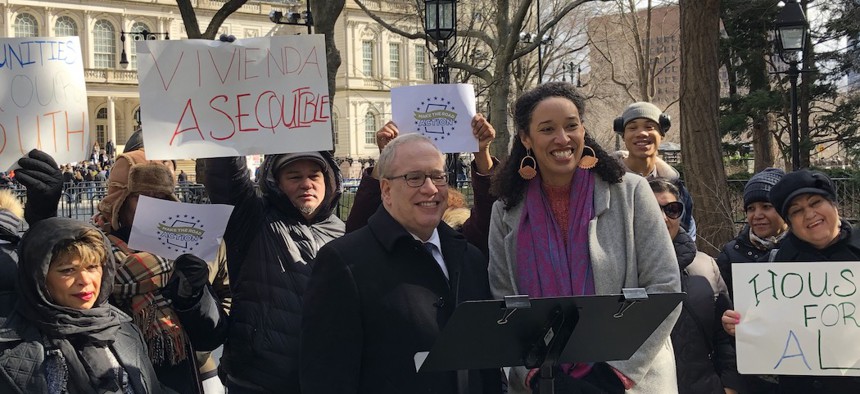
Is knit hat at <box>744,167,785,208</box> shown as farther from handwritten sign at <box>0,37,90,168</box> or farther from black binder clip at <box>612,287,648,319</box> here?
handwritten sign at <box>0,37,90,168</box>

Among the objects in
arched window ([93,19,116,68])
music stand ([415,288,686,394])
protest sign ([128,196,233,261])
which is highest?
arched window ([93,19,116,68])

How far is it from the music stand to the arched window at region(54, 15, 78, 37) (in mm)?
65111

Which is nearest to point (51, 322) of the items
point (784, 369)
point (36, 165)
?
point (36, 165)

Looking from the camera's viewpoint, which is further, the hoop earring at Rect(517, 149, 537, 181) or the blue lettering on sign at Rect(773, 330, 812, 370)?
the blue lettering on sign at Rect(773, 330, 812, 370)

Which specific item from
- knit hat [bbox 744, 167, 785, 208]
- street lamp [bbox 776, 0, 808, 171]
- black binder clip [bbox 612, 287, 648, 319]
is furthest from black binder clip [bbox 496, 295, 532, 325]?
street lamp [bbox 776, 0, 808, 171]

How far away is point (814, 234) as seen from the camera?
394 cm

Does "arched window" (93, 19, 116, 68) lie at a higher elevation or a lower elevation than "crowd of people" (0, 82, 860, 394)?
higher

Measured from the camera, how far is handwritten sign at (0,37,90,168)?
431cm

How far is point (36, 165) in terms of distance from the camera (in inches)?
152

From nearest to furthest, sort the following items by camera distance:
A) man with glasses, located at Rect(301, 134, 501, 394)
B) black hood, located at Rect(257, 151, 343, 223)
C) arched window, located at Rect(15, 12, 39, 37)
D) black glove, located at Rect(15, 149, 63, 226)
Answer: man with glasses, located at Rect(301, 134, 501, 394), black glove, located at Rect(15, 149, 63, 226), black hood, located at Rect(257, 151, 343, 223), arched window, located at Rect(15, 12, 39, 37)

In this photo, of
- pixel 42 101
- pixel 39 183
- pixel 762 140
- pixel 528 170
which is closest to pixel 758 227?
pixel 528 170

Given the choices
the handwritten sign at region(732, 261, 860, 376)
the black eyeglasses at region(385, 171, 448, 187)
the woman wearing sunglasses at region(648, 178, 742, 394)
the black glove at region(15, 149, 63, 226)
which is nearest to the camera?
the black eyeglasses at region(385, 171, 448, 187)

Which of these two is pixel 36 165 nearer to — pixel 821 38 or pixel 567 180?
pixel 567 180

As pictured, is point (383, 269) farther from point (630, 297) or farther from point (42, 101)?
point (42, 101)
